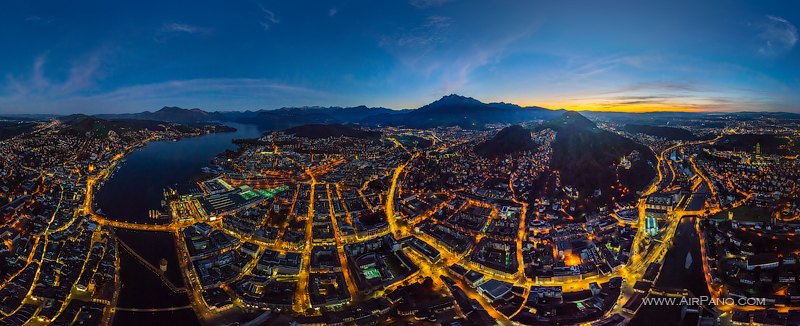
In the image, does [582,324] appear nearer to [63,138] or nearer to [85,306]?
[85,306]

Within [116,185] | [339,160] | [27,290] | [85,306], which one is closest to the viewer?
[85,306]

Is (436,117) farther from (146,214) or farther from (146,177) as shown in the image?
(146,214)

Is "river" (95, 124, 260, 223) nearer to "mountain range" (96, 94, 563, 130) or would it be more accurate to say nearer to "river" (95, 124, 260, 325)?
"river" (95, 124, 260, 325)

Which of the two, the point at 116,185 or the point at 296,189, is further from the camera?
the point at 116,185

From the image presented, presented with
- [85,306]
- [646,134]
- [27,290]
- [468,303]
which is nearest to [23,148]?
[27,290]

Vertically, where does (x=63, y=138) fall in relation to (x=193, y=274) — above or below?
above

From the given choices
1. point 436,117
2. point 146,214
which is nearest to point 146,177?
point 146,214

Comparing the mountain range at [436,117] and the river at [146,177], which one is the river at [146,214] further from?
the mountain range at [436,117]

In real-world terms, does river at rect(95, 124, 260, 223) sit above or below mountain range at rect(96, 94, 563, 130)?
below

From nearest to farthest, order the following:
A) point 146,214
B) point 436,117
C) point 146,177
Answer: point 146,214
point 146,177
point 436,117

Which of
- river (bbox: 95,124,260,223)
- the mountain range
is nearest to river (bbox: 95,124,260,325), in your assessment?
river (bbox: 95,124,260,223)

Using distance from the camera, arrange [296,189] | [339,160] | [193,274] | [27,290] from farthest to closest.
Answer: [339,160]
[296,189]
[193,274]
[27,290]
